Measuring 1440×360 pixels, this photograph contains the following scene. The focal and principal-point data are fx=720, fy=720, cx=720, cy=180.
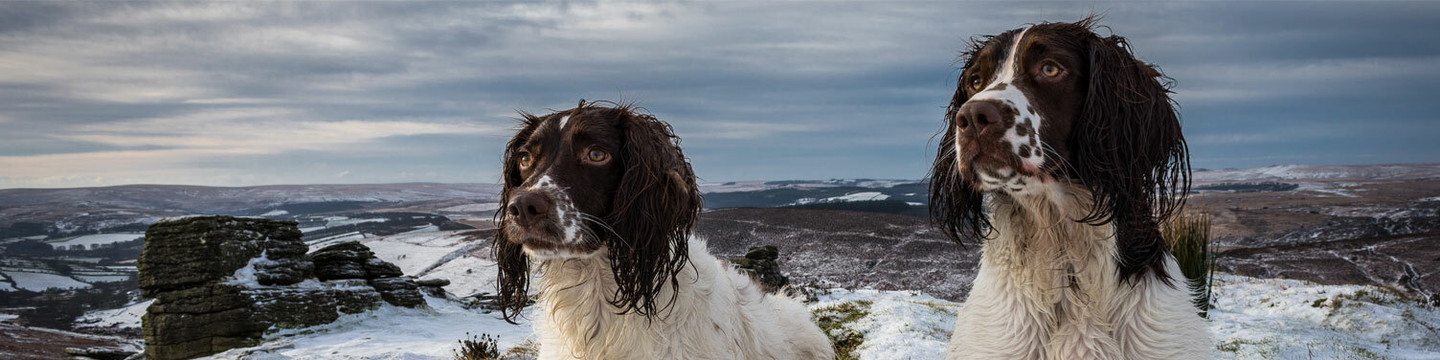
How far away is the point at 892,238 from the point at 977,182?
121 feet

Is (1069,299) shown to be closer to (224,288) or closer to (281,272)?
(224,288)

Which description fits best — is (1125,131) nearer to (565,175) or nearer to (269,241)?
(565,175)

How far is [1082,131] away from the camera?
343cm

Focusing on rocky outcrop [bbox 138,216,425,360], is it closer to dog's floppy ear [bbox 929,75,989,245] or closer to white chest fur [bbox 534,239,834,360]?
white chest fur [bbox 534,239,834,360]

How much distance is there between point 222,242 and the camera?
18.7 metres

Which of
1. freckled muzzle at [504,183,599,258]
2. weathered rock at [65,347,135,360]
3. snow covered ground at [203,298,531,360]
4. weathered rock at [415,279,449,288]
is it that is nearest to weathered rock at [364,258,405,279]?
weathered rock at [415,279,449,288]

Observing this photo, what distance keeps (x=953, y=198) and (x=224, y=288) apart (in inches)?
797

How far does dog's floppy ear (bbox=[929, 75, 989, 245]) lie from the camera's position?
3998 mm

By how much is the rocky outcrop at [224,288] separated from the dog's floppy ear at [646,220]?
17.7m

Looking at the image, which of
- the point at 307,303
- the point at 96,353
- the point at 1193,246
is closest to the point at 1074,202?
the point at 1193,246

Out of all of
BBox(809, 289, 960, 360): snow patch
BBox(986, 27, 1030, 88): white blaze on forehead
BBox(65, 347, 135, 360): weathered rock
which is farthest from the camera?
BBox(65, 347, 135, 360): weathered rock

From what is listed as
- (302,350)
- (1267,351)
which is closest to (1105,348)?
(1267,351)

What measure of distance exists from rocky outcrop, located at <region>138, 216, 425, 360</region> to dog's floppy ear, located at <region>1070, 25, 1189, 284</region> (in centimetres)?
2014

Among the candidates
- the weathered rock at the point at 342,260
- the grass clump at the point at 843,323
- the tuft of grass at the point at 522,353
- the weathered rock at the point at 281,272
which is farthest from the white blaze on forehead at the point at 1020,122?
the weathered rock at the point at 342,260
